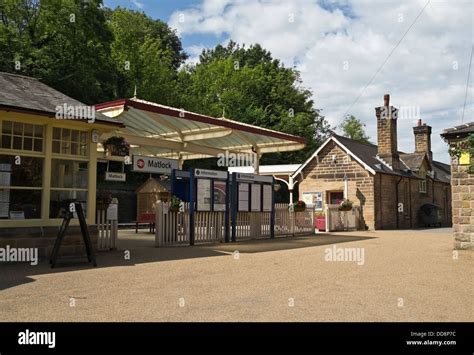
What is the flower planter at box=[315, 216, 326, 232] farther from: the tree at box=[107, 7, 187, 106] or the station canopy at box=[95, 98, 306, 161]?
the tree at box=[107, 7, 187, 106]

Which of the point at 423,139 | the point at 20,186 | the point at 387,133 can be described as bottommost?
the point at 20,186

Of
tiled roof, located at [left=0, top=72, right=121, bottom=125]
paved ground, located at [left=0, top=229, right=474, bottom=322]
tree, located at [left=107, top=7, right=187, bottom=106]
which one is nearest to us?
paved ground, located at [left=0, top=229, right=474, bottom=322]

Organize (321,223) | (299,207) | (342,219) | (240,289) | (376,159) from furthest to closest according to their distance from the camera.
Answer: (376,159)
(342,219)
(321,223)
(299,207)
(240,289)

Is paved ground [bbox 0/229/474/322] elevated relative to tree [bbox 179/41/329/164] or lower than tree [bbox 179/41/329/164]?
lower

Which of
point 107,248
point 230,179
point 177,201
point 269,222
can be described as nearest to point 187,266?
point 107,248

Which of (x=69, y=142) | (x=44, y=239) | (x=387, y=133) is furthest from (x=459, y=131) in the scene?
(x=387, y=133)

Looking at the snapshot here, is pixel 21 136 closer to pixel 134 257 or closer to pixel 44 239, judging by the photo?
pixel 44 239

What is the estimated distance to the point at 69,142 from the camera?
11.3 meters

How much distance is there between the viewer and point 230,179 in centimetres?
1608

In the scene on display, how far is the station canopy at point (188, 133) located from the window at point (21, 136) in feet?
8.36

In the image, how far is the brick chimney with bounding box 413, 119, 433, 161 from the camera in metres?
35.6

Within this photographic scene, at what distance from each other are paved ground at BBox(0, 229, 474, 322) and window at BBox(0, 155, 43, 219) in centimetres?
128

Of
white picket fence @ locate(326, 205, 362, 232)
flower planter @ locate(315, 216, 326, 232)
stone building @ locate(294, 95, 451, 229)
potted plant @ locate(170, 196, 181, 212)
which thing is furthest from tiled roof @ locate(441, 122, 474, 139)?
stone building @ locate(294, 95, 451, 229)

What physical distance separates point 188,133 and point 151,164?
188 cm
